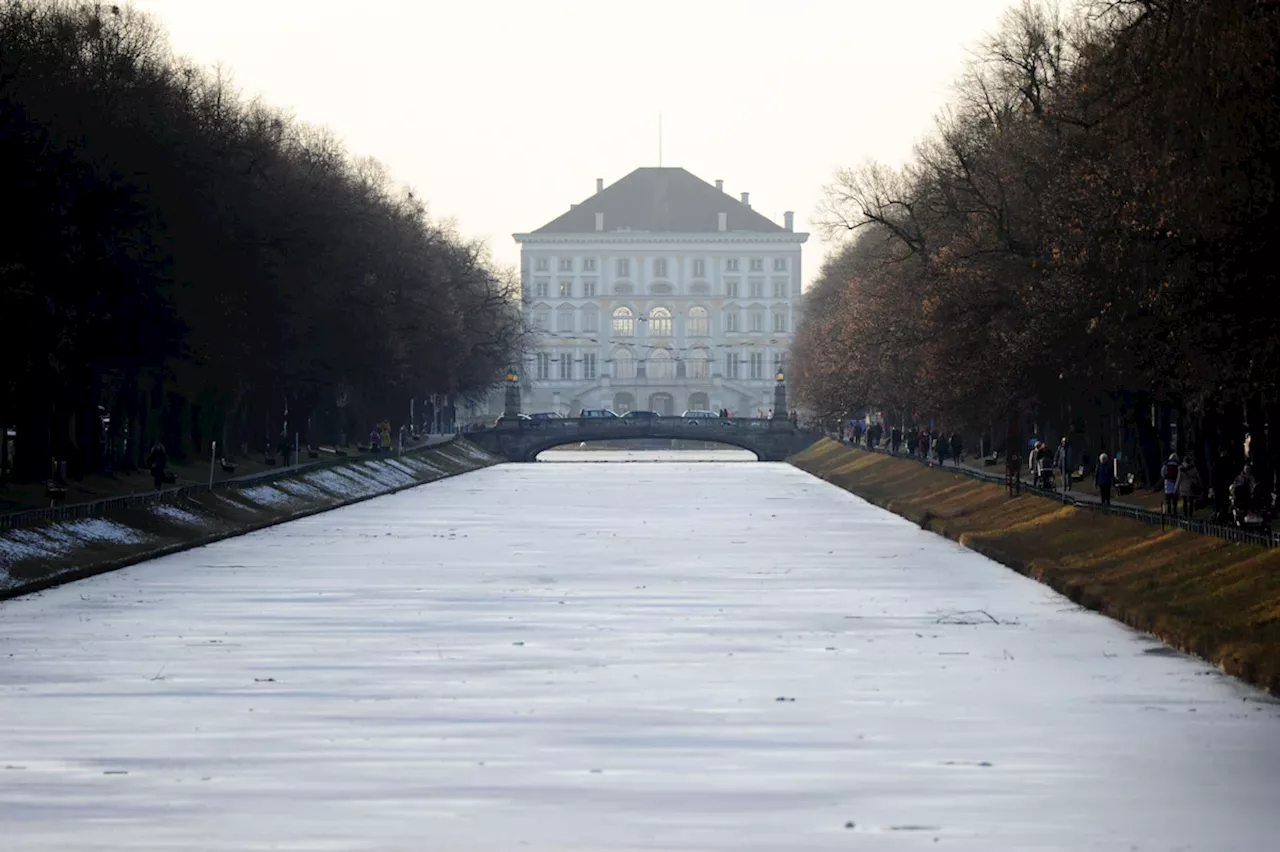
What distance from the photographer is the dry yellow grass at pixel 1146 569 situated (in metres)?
35.3

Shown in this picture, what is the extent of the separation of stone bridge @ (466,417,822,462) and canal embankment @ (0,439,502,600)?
2288 inches

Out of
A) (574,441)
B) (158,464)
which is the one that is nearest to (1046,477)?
(158,464)

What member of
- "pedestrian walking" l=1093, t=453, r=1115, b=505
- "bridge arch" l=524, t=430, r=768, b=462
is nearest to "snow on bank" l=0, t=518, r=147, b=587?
"pedestrian walking" l=1093, t=453, r=1115, b=505

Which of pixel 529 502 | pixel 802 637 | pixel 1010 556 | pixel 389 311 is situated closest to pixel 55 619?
pixel 802 637

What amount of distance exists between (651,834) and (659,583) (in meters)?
34.4

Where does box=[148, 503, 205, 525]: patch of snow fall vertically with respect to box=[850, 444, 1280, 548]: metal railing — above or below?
below

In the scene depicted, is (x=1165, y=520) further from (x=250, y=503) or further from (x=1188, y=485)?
(x=250, y=503)

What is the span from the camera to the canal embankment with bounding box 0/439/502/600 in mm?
53062

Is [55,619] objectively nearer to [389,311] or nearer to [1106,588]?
[1106,588]

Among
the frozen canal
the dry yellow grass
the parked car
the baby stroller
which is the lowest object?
the frozen canal

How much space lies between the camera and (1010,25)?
3130 inches

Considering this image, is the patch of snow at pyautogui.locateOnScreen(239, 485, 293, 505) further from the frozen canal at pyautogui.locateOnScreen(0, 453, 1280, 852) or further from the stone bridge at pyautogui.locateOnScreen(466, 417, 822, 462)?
the stone bridge at pyautogui.locateOnScreen(466, 417, 822, 462)

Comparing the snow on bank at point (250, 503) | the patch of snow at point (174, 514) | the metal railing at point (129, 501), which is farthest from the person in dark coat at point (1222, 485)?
the patch of snow at point (174, 514)

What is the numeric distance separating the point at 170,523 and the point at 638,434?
114m
